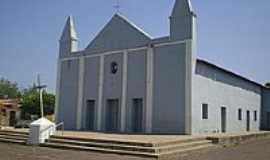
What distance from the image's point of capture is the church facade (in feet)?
72.2

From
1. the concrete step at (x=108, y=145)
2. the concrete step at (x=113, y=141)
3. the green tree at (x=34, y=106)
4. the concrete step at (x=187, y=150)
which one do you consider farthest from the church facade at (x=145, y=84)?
A: the green tree at (x=34, y=106)

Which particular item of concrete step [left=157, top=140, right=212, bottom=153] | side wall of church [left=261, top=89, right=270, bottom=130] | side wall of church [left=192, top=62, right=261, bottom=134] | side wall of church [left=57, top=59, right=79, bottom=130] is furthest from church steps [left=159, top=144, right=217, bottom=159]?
side wall of church [left=261, top=89, right=270, bottom=130]

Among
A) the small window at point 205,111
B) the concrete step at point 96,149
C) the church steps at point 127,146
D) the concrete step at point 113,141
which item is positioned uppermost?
the small window at point 205,111

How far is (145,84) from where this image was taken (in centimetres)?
2361

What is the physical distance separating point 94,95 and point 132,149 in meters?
12.9

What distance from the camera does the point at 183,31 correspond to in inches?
872

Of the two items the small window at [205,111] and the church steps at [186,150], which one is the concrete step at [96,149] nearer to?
the church steps at [186,150]

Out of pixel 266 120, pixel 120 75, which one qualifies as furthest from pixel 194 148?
pixel 266 120

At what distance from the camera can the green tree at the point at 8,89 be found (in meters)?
79.8

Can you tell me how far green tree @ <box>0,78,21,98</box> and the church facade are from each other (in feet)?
181

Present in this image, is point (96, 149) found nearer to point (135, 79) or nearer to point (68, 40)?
point (135, 79)

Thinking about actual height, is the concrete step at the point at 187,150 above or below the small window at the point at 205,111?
below

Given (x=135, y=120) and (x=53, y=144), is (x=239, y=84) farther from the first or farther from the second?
(x=53, y=144)

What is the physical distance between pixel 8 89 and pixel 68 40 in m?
58.0
